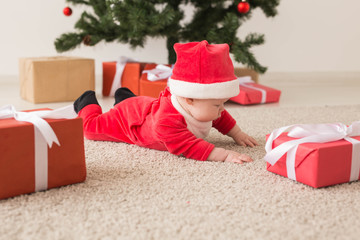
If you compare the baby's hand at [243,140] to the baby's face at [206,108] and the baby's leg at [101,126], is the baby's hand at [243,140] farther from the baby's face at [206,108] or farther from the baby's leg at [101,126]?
the baby's leg at [101,126]

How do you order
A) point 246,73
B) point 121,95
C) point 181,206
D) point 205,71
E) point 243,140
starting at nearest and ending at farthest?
point 181,206
point 205,71
point 243,140
point 121,95
point 246,73

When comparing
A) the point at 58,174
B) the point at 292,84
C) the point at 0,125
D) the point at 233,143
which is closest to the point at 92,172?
the point at 58,174

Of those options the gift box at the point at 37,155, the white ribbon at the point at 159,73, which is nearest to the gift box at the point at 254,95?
the white ribbon at the point at 159,73

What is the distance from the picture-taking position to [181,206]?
2.54ft

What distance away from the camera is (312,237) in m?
0.66

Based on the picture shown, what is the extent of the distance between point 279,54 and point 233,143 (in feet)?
5.75

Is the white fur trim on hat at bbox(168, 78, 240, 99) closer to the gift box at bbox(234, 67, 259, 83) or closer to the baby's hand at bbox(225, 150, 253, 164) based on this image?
the baby's hand at bbox(225, 150, 253, 164)

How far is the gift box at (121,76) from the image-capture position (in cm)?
207

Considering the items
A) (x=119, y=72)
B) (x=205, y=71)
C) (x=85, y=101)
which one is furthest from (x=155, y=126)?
(x=119, y=72)

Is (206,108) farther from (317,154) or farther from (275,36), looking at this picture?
(275,36)

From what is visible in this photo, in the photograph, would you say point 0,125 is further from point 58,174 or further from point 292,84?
point 292,84

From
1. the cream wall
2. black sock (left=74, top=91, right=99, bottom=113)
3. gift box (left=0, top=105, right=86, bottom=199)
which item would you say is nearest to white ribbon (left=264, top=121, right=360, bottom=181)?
gift box (left=0, top=105, right=86, bottom=199)

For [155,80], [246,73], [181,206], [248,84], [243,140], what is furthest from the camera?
[246,73]

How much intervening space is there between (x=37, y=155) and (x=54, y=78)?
1.19 meters
